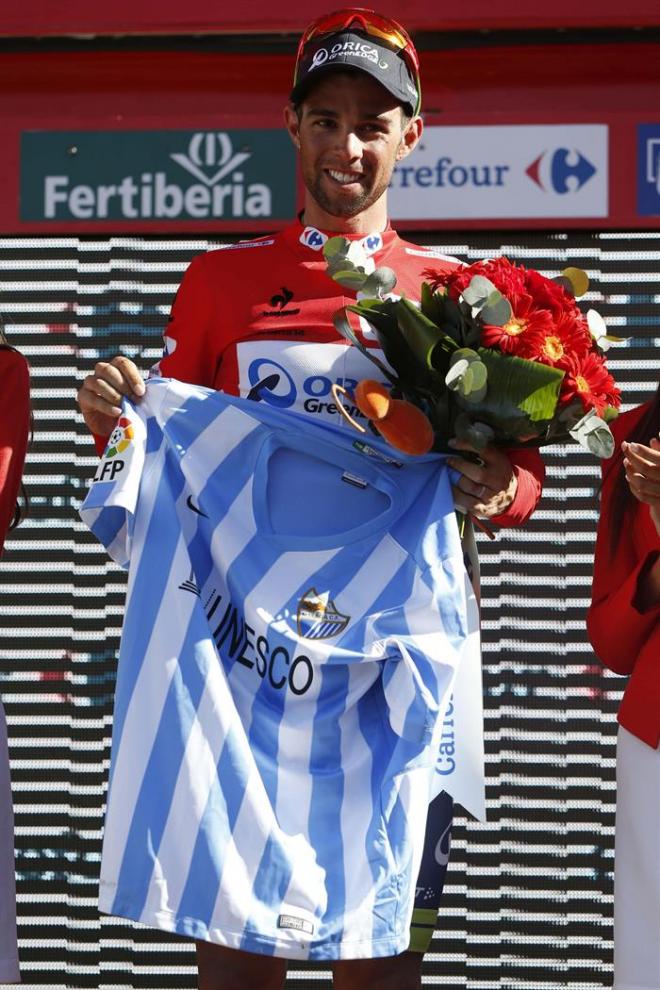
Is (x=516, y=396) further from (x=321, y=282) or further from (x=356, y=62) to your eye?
(x=356, y=62)

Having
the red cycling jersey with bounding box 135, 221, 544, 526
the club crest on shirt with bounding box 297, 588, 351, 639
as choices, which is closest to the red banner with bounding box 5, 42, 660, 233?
the red cycling jersey with bounding box 135, 221, 544, 526

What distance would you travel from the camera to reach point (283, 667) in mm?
3096

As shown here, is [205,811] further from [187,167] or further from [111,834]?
[187,167]

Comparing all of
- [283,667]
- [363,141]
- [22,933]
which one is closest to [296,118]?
[363,141]

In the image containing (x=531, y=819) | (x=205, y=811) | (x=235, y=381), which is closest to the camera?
(x=205, y=811)

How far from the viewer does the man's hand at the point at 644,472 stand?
3.17 m

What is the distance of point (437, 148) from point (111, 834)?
2485 millimetres

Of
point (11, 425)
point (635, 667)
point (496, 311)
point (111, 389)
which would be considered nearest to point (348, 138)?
point (496, 311)

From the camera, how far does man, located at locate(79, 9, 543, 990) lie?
10.8 ft

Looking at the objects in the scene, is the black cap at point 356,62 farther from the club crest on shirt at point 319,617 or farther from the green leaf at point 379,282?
→ the club crest on shirt at point 319,617

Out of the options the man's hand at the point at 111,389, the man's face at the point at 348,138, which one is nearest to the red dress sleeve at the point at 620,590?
the man's face at the point at 348,138

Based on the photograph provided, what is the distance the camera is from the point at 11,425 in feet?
11.8

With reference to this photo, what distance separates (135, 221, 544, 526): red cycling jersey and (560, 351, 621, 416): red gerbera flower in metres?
0.25

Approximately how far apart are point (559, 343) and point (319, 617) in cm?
69
